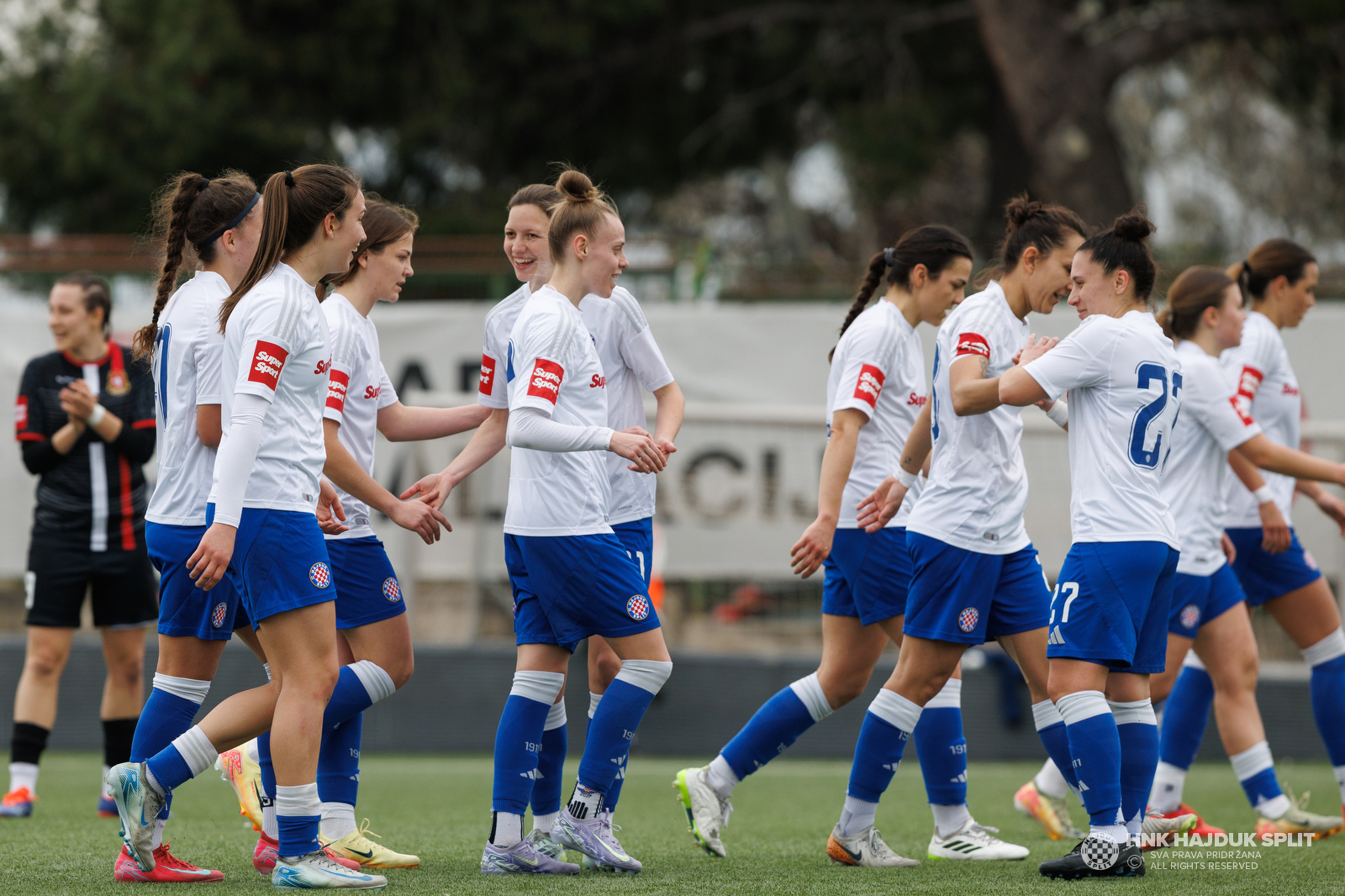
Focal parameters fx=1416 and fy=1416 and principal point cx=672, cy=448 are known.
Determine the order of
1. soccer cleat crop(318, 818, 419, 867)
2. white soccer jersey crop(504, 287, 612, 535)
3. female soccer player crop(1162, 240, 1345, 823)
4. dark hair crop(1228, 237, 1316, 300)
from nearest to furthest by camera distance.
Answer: white soccer jersey crop(504, 287, 612, 535) < soccer cleat crop(318, 818, 419, 867) < female soccer player crop(1162, 240, 1345, 823) < dark hair crop(1228, 237, 1316, 300)

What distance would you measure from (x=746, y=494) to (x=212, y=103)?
6.88 meters

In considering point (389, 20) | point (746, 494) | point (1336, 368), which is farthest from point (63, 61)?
point (1336, 368)

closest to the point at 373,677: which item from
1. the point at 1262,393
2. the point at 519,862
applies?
the point at 519,862

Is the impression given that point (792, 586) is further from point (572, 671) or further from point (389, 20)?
point (389, 20)

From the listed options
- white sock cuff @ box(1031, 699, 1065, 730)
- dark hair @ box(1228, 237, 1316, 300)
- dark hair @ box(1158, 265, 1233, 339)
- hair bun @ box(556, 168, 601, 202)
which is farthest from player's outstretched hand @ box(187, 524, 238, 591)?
dark hair @ box(1228, 237, 1316, 300)

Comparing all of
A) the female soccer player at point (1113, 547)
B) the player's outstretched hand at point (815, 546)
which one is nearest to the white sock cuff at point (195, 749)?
the player's outstretched hand at point (815, 546)

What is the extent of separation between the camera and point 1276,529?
18.6ft

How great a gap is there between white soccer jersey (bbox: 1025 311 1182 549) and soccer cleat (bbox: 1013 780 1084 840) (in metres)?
1.70

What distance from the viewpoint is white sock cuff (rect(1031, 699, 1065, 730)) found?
471 cm

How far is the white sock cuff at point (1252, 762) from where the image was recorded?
18.4ft

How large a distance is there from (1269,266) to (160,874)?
4.92 m

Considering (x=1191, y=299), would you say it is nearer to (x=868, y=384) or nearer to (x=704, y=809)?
(x=868, y=384)

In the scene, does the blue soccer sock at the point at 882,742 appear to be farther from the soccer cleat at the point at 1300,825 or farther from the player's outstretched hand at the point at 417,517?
the soccer cleat at the point at 1300,825

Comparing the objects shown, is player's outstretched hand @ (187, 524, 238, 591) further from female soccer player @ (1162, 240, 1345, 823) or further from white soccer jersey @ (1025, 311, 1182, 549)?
female soccer player @ (1162, 240, 1345, 823)
